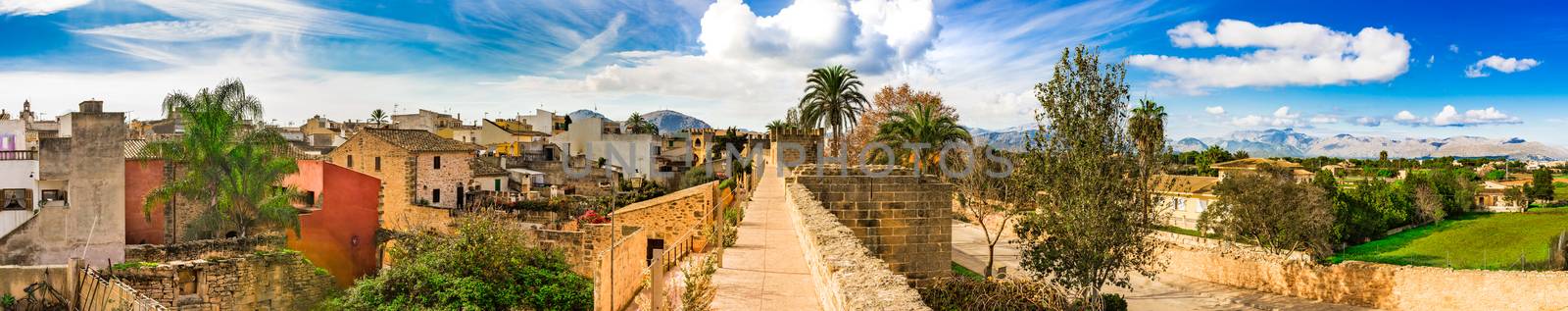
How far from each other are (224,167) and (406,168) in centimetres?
689

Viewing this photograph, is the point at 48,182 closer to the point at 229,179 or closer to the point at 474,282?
the point at 229,179

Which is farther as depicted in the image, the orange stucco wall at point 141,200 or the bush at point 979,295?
the orange stucco wall at point 141,200

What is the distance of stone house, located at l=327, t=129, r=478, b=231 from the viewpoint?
2939 cm

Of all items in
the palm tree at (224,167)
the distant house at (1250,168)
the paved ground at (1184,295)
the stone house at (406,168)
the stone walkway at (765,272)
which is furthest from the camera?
the distant house at (1250,168)

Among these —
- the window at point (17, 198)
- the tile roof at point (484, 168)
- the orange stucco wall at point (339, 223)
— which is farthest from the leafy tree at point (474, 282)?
the tile roof at point (484, 168)

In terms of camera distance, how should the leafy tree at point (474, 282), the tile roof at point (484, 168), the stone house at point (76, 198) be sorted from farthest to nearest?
the tile roof at point (484, 168)
the stone house at point (76, 198)
the leafy tree at point (474, 282)

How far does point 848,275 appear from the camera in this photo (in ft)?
18.0

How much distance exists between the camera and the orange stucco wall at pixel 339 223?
22453 millimetres

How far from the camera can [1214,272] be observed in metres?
26.5

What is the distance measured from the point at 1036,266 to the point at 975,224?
22198 mm

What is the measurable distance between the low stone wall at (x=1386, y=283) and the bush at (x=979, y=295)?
15.9 meters

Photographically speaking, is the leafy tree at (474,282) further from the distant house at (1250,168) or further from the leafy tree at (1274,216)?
the distant house at (1250,168)

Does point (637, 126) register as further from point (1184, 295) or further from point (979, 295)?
point (979, 295)

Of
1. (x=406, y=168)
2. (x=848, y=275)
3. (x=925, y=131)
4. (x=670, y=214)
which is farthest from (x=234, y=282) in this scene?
(x=925, y=131)
